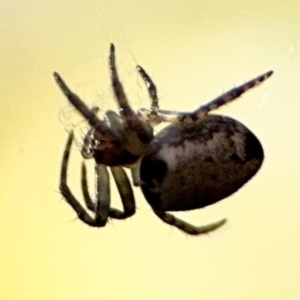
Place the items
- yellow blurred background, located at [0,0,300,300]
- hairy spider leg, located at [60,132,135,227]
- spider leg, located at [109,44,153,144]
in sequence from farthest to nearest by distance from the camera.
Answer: yellow blurred background, located at [0,0,300,300]
hairy spider leg, located at [60,132,135,227]
spider leg, located at [109,44,153,144]

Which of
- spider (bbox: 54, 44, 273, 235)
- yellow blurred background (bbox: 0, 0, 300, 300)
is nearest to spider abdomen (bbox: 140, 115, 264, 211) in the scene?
spider (bbox: 54, 44, 273, 235)

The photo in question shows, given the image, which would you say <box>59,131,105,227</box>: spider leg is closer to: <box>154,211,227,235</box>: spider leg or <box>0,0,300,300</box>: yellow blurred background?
<box>154,211,227,235</box>: spider leg

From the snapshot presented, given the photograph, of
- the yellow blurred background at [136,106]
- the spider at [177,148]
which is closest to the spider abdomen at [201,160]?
the spider at [177,148]

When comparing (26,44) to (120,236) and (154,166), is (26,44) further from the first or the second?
(154,166)

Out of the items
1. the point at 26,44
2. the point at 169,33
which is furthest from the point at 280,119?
the point at 26,44

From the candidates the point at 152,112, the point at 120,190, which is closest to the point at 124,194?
the point at 120,190
